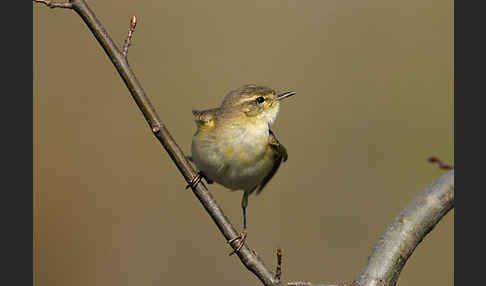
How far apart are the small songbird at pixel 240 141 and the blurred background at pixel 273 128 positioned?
217cm

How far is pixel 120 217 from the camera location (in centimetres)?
620

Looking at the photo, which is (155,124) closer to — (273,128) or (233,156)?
(233,156)

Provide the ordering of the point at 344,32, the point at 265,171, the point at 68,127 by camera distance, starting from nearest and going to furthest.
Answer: the point at 265,171, the point at 68,127, the point at 344,32

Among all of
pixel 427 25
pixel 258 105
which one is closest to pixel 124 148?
pixel 258 105

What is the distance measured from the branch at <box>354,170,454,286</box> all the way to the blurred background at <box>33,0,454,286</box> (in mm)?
3135

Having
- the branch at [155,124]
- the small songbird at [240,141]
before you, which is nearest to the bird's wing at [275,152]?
the small songbird at [240,141]

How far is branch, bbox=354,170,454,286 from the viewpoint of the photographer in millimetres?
2406

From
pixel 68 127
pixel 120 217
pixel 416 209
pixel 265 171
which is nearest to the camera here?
pixel 416 209

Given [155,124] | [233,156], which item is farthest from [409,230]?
[233,156]

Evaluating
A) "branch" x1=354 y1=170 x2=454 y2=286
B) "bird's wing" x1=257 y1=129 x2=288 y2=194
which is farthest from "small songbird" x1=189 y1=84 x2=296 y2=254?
"branch" x1=354 y1=170 x2=454 y2=286

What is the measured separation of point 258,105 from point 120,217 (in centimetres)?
303

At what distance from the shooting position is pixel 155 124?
2391mm

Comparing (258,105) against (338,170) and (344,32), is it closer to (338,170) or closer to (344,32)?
(338,170)

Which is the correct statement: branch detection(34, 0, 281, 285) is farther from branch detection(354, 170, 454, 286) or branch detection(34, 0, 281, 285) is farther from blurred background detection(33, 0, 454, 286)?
blurred background detection(33, 0, 454, 286)
